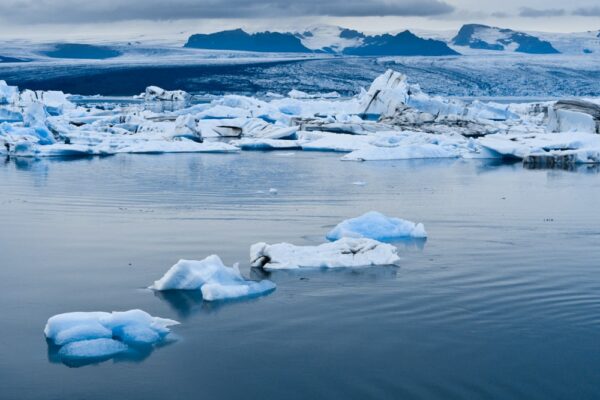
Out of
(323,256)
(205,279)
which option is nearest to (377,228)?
(323,256)

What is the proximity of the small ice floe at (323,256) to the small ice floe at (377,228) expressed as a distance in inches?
28.6

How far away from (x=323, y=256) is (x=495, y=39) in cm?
10091

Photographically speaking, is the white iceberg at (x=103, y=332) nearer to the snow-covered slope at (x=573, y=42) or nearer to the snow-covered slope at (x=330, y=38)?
the snow-covered slope at (x=573, y=42)

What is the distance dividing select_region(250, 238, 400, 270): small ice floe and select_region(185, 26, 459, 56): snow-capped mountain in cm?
8540

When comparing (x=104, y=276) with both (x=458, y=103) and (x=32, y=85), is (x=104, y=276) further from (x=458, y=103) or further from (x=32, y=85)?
(x=32, y=85)

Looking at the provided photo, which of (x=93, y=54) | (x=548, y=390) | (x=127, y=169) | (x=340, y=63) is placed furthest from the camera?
(x=93, y=54)

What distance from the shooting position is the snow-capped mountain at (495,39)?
9118cm

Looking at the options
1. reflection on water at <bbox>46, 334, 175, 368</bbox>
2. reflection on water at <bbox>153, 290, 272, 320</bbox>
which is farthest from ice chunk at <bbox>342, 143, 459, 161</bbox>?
reflection on water at <bbox>46, 334, 175, 368</bbox>

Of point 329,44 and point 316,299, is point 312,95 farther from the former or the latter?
point 329,44

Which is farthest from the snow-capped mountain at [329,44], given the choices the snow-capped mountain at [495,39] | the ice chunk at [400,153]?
the ice chunk at [400,153]

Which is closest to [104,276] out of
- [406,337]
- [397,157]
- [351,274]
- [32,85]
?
[351,274]

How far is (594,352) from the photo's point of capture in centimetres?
429

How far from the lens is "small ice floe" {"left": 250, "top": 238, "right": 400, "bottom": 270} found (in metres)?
6.03

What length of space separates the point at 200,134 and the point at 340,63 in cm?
3527
